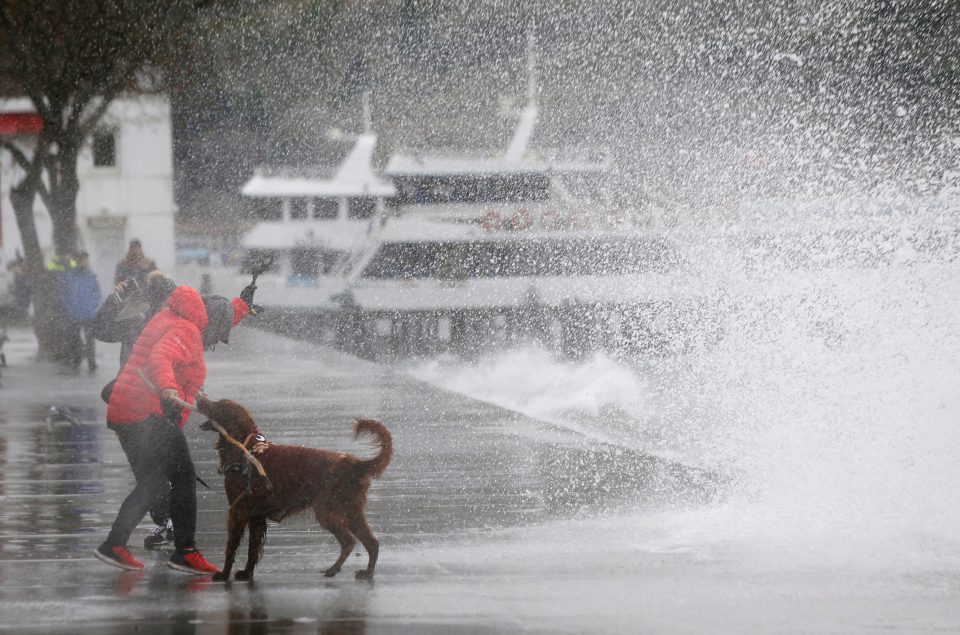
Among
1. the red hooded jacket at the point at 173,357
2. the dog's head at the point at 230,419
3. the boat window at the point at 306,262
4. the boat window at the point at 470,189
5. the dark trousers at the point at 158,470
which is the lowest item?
the dark trousers at the point at 158,470

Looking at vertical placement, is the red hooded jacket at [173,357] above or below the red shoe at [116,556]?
above

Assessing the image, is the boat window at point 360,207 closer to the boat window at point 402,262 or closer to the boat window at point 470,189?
the boat window at point 470,189

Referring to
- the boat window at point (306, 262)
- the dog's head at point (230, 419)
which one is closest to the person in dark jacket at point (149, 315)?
the dog's head at point (230, 419)

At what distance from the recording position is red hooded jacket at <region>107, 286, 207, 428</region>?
24.6 ft

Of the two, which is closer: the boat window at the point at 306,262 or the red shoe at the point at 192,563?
the red shoe at the point at 192,563


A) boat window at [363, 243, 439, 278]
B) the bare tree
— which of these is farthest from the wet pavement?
the bare tree

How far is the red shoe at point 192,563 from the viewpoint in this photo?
7.42 m

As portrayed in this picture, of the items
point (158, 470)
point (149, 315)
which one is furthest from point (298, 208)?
point (158, 470)

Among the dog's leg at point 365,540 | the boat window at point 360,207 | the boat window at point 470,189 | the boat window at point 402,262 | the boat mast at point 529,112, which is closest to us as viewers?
the dog's leg at point 365,540

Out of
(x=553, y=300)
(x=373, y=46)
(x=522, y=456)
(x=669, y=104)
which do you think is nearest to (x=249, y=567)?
(x=522, y=456)

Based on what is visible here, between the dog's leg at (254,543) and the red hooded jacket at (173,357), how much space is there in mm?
716

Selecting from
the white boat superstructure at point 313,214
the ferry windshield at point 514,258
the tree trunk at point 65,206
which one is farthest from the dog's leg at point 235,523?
the white boat superstructure at point 313,214

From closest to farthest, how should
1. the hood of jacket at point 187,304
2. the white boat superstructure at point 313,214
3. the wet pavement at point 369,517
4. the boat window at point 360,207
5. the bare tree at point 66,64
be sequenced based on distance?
the wet pavement at point 369,517 < the hood of jacket at point 187,304 < the bare tree at point 66,64 < the white boat superstructure at point 313,214 < the boat window at point 360,207

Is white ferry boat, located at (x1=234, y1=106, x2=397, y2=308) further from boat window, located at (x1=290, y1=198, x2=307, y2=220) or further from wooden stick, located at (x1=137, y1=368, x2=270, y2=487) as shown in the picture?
wooden stick, located at (x1=137, y1=368, x2=270, y2=487)
